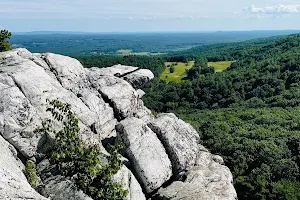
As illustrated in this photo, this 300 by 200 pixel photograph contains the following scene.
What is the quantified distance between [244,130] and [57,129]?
46200 millimetres

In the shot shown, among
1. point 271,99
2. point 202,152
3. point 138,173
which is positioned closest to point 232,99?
point 271,99

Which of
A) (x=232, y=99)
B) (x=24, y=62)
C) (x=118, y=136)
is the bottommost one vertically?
(x=232, y=99)

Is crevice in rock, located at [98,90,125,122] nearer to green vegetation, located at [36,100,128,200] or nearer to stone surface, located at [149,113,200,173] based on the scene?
stone surface, located at [149,113,200,173]

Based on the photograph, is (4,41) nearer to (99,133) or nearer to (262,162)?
(99,133)

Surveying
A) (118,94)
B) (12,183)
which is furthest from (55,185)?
(118,94)

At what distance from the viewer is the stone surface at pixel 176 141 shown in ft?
91.0

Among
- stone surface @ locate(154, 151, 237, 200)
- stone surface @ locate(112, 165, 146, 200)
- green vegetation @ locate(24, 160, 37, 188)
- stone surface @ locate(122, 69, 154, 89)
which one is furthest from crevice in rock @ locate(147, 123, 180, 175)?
green vegetation @ locate(24, 160, 37, 188)

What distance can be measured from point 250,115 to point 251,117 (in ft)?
3.36

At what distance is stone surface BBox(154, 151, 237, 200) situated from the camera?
81.5ft

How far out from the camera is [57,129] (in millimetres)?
23766

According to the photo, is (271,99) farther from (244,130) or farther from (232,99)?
(244,130)

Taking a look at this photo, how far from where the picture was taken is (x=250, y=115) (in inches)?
3081

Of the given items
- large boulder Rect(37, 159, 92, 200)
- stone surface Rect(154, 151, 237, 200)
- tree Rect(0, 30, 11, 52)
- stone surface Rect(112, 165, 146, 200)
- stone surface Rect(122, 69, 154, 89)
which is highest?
tree Rect(0, 30, 11, 52)

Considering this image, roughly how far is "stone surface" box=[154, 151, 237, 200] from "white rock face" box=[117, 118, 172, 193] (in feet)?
3.52
